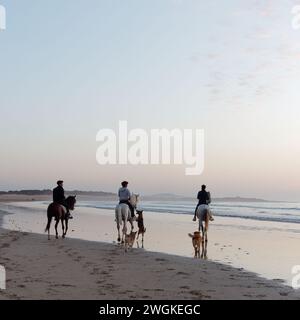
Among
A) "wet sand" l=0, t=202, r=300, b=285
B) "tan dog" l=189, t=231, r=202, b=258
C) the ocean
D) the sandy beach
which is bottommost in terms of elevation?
the ocean

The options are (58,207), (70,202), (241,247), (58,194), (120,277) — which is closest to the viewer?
(120,277)

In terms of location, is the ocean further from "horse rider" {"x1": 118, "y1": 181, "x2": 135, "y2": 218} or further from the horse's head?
"horse rider" {"x1": 118, "y1": 181, "x2": 135, "y2": 218}

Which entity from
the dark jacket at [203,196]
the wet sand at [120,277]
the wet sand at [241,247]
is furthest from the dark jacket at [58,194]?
the dark jacket at [203,196]

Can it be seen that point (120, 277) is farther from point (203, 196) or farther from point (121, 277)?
point (203, 196)

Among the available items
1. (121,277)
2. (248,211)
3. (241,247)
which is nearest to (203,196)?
(241,247)

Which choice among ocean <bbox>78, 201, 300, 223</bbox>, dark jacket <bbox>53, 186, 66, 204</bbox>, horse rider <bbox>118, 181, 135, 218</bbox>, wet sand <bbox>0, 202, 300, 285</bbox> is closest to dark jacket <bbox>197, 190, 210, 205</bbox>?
wet sand <bbox>0, 202, 300, 285</bbox>

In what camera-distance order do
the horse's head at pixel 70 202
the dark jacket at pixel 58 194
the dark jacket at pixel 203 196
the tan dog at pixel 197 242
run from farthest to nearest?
1. the horse's head at pixel 70 202
2. the dark jacket at pixel 58 194
3. the dark jacket at pixel 203 196
4. the tan dog at pixel 197 242

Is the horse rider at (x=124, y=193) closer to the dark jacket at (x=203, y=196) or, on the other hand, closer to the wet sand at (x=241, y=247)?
the wet sand at (x=241, y=247)

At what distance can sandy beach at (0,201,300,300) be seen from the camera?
409 inches

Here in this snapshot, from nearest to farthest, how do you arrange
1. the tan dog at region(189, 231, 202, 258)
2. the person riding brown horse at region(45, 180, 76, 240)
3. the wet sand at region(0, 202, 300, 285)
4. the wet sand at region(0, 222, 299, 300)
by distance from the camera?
1. the wet sand at region(0, 222, 299, 300)
2. the wet sand at region(0, 202, 300, 285)
3. the tan dog at region(189, 231, 202, 258)
4. the person riding brown horse at region(45, 180, 76, 240)

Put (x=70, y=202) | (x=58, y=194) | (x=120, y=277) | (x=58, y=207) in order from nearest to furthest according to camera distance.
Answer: (x=120, y=277) < (x=58, y=207) < (x=58, y=194) < (x=70, y=202)

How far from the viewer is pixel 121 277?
41.0ft

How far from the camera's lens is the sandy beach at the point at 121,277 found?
1039 centimetres
